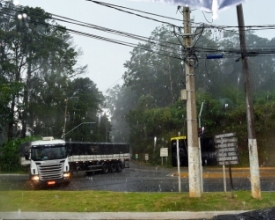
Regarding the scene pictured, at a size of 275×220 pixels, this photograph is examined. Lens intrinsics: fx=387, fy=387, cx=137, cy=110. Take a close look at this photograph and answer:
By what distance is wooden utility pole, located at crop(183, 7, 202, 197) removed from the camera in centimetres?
1267

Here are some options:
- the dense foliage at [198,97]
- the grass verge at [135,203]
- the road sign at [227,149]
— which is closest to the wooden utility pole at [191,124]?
the grass verge at [135,203]

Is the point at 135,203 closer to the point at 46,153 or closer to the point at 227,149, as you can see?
the point at 227,149

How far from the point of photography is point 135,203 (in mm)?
12086

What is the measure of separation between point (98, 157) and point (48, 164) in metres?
10.9

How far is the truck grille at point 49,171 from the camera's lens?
72.9 ft

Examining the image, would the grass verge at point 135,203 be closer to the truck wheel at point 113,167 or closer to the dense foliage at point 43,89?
the truck wheel at point 113,167

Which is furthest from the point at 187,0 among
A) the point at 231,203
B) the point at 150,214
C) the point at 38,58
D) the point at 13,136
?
the point at 13,136

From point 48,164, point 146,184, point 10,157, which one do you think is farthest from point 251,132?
point 10,157

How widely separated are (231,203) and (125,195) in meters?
3.70

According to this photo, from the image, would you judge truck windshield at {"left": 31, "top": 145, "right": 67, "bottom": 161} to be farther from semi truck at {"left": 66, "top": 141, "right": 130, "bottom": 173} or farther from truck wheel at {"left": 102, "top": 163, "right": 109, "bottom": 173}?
truck wheel at {"left": 102, "top": 163, "right": 109, "bottom": 173}

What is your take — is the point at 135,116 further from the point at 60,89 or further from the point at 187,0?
the point at 187,0

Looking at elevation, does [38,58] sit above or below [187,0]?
above

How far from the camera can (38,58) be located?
43.4 metres

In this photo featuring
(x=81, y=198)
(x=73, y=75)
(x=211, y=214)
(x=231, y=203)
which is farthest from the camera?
(x=73, y=75)
